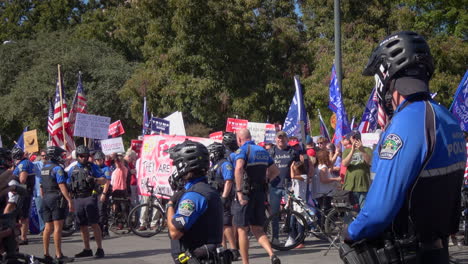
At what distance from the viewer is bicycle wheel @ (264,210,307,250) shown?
1182cm

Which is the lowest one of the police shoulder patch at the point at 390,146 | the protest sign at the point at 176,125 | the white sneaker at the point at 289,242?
the white sneaker at the point at 289,242

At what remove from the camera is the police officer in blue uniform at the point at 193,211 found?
489 cm

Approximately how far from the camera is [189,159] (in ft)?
17.2

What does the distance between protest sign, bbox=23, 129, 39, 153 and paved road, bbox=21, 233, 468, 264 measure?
5670mm

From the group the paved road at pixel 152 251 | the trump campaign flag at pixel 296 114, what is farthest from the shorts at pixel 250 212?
the trump campaign flag at pixel 296 114

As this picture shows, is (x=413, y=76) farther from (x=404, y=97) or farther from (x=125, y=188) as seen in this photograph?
(x=125, y=188)

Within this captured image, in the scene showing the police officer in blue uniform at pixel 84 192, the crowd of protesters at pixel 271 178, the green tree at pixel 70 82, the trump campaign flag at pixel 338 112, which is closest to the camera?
the crowd of protesters at pixel 271 178

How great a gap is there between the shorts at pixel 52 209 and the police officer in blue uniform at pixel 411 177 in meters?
8.69

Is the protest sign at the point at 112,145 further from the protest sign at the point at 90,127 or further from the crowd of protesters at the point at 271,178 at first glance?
the crowd of protesters at the point at 271,178

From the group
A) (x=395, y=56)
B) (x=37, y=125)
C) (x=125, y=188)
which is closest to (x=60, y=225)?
(x=125, y=188)

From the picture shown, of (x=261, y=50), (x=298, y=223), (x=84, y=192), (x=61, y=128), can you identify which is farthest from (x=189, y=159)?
(x=261, y=50)

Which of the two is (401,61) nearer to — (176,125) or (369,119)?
(369,119)

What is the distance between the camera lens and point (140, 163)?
16.1 metres

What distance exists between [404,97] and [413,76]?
12 cm
